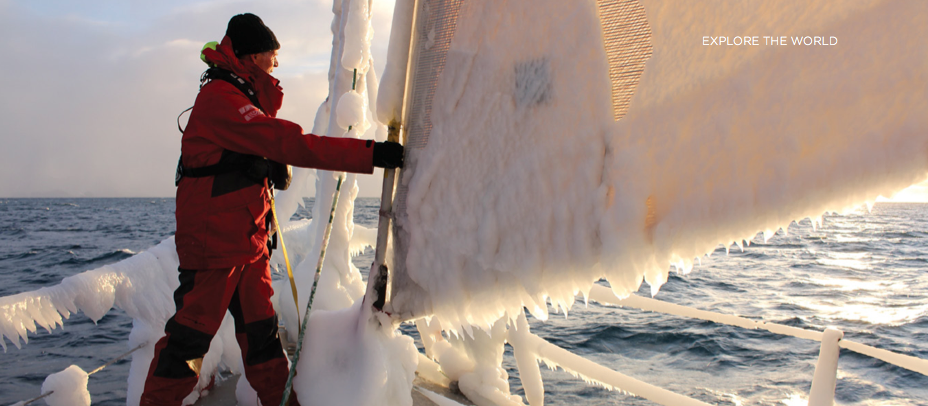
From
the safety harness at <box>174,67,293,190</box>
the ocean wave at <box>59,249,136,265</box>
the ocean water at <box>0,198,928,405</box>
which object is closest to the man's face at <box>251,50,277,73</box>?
the safety harness at <box>174,67,293,190</box>

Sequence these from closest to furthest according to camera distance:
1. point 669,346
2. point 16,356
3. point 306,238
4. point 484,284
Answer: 1. point 484,284
2. point 306,238
3. point 16,356
4. point 669,346

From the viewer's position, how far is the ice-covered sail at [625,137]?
93 centimetres

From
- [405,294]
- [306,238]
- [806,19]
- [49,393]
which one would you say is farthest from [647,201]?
[306,238]

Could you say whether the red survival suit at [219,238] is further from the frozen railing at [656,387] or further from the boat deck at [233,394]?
the frozen railing at [656,387]

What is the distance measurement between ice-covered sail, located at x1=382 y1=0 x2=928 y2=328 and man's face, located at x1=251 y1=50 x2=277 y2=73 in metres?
0.79

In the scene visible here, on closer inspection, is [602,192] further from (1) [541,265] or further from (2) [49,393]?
(2) [49,393]

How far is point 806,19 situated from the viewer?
993mm

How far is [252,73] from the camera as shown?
2.04 m

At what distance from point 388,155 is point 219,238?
762mm

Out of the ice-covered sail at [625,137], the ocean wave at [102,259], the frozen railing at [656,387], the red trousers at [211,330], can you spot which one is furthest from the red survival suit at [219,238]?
the ocean wave at [102,259]

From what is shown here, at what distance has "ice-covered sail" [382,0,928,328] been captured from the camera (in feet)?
3.05

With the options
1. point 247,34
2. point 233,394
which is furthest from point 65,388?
point 247,34

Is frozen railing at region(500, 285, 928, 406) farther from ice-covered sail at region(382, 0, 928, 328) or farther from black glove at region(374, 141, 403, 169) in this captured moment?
black glove at region(374, 141, 403, 169)

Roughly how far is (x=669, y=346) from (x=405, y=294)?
18.7ft
